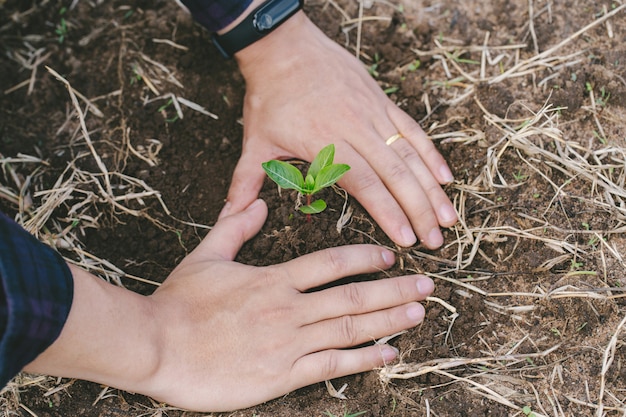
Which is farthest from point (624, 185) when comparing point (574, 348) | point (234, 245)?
point (234, 245)

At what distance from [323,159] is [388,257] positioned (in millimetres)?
391

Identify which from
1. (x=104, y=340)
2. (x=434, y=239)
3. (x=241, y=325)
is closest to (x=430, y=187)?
(x=434, y=239)

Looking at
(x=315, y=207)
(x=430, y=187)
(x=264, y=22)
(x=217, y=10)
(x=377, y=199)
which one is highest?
(x=217, y=10)

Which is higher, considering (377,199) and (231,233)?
(231,233)

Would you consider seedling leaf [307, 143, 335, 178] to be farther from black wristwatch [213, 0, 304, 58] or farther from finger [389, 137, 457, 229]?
black wristwatch [213, 0, 304, 58]

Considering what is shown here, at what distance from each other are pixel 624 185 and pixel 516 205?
1.27 ft

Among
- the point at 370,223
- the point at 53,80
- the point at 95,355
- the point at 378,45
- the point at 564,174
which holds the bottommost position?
the point at 564,174

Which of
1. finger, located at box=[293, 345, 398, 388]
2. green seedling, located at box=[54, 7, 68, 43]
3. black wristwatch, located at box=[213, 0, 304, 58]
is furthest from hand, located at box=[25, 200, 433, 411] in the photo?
green seedling, located at box=[54, 7, 68, 43]

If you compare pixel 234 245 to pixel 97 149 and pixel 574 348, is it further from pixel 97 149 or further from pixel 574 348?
pixel 574 348

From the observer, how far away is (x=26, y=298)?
4.58 feet

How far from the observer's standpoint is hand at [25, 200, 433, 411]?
172 centimetres

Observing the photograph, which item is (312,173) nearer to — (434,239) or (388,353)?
(434,239)

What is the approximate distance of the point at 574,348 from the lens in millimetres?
1923

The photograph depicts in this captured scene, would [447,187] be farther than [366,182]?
Yes
